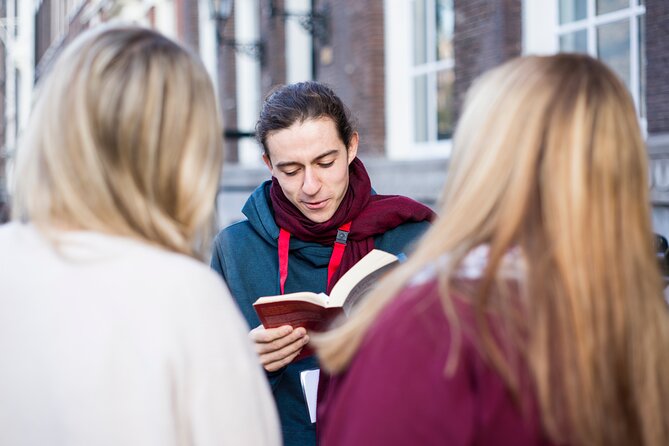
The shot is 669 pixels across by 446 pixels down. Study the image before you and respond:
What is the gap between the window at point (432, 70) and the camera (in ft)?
27.7

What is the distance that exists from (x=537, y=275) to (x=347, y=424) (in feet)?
1.19

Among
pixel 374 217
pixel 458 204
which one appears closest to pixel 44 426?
pixel 458 204

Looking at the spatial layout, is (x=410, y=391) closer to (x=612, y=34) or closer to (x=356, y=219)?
(x=356, y=219)

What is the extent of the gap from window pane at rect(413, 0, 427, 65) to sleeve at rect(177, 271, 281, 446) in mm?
7545

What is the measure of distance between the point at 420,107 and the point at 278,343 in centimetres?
678

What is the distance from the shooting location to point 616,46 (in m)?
6.41

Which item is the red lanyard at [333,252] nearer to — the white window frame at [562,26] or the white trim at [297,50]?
the white window frame at [562,26]

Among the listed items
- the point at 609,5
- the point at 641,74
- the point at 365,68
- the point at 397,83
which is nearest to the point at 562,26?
the point at 609,5

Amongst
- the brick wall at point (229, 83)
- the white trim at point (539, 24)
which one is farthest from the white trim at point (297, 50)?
the white trim at point (539, 24)

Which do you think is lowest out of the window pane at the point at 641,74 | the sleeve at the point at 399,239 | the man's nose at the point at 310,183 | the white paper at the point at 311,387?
the white paper at the point at 311,387

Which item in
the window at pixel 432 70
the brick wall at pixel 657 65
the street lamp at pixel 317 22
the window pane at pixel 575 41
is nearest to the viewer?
the brick wall at pixel 657 65

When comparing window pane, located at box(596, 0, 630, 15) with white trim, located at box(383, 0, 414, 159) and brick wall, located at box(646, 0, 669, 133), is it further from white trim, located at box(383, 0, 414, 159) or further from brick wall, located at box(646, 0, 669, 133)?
white trim, located at box(383, 0, 414, 159)

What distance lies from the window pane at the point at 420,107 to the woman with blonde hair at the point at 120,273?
7.39 meters

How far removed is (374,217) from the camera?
9.42ft
